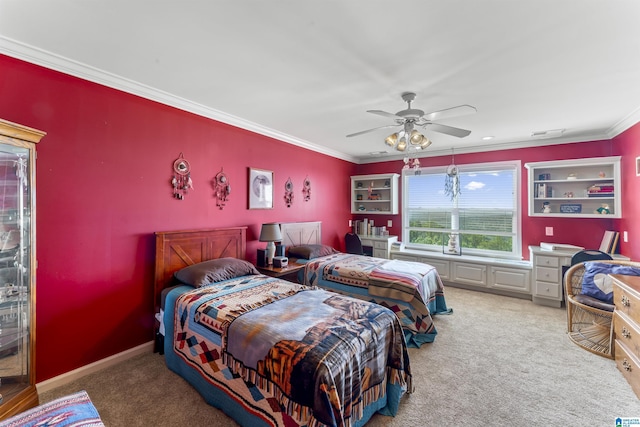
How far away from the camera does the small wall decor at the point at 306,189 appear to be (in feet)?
15.8

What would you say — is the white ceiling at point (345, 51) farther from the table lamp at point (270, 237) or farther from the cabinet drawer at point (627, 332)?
the cabinet drawer at point (627, 332)

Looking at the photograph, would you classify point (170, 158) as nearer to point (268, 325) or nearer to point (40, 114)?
point (40, 114)

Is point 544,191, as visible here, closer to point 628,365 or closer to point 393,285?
point 628,365

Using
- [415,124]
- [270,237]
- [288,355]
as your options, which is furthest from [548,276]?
[288,355]

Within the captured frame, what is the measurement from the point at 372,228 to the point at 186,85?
179 inches

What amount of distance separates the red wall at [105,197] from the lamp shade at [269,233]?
372 millimetres

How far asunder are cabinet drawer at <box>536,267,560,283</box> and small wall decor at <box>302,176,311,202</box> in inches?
151

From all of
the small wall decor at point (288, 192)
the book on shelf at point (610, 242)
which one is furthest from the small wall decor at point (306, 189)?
the book on shelf at point (610, 242)

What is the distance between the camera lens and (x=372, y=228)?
237 inches

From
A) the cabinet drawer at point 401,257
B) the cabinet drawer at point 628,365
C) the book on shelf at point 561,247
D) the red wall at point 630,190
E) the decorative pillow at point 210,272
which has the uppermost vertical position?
the red wall at point 630,190

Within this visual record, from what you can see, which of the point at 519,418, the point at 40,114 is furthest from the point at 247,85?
the point at 519,418

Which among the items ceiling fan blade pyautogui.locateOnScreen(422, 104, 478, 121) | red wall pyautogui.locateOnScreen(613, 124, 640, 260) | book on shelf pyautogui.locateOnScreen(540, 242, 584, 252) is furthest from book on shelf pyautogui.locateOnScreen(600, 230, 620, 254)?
ceiling fan blade pyautogui.locateOnScreen(422, 104, 478, 121)

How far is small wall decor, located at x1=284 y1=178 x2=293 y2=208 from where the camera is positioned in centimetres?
445

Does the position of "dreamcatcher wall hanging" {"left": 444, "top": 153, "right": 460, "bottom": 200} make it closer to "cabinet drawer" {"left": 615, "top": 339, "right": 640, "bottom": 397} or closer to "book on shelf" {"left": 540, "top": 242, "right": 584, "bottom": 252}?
"book on shelf" {"left": 540, "top": 242, "right": 584, "bottom": 252}
